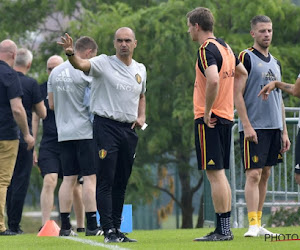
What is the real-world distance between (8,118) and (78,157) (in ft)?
3.54

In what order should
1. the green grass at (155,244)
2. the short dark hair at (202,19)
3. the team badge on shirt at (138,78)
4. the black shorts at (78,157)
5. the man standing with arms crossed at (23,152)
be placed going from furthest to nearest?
1. the man standing with arms crossed at (23,152)
2. the black shorts at (78,157)
3. the team badge on shirt at (138,78)
4. the short dark hair at (202,19)
5. the green grass at (155,244)

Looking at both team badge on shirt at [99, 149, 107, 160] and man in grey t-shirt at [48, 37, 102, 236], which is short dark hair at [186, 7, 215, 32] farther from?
man in grey t-shirt at [48, 37, 102, 236]

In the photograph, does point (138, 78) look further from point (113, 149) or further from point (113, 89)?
point (113, 149)

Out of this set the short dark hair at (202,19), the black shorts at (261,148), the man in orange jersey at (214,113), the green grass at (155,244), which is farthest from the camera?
the black shorts at (261,148)

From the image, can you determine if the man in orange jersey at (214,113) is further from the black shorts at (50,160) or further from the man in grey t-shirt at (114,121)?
the black shorts at (50,160)

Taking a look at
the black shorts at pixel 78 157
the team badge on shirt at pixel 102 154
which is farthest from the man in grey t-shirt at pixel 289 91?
the black shorts at pixel 78 157

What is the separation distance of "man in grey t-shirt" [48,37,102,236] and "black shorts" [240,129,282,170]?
82.7 inches

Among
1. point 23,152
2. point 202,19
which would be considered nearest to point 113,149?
point 202,19

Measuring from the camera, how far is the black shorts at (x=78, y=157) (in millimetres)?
11406

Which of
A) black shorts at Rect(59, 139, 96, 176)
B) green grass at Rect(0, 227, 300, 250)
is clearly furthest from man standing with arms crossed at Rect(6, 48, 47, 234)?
green grass at Rect(0, 227, 300, 250)

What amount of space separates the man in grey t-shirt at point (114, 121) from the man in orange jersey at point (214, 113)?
72cm

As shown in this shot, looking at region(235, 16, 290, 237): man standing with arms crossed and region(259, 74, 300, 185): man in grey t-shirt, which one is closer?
region(259, 74, 300, 185): man in grey t-shirt

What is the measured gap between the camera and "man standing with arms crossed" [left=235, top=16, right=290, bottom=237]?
1007cm

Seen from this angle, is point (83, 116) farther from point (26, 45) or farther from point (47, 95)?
point (26, 45)
